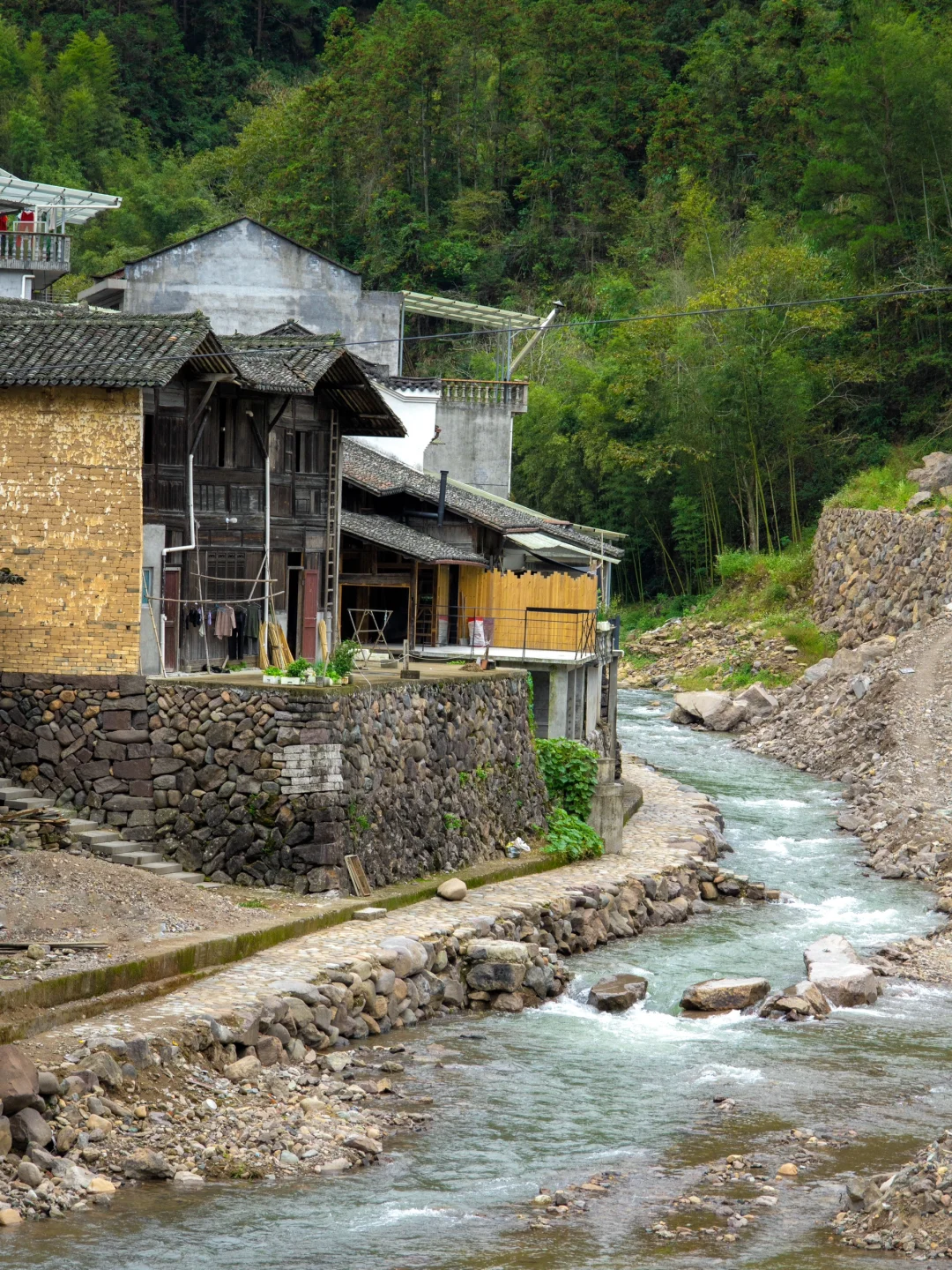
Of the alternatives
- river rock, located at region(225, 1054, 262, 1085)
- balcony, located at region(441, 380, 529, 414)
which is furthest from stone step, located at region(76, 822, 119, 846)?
balcony, located at region(441, 380, 529, 414)

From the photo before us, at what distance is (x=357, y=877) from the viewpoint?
22938 mm

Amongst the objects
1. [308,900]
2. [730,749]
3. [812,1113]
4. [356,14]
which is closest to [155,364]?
[308,900]

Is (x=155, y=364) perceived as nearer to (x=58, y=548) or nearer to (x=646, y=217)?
(x=58, y=548)

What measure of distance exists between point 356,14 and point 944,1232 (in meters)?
97.7

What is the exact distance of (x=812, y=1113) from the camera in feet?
56.2

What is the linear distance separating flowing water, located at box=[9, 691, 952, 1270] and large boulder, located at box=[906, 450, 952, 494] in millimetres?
31040

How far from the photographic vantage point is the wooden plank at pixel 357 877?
22.9m

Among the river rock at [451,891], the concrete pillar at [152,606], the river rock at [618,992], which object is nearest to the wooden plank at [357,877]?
the river rock at [451,891]

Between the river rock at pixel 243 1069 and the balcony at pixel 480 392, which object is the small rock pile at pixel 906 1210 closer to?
the river rock at pixel 243 1069

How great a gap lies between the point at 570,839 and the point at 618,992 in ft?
26.2

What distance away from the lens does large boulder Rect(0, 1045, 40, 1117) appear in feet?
46.7

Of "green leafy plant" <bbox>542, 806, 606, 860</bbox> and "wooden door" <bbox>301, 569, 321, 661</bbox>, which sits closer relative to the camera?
"wooden door" <bbox>301, 569, 321, 661</bbox>

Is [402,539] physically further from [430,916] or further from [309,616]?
[430,916]

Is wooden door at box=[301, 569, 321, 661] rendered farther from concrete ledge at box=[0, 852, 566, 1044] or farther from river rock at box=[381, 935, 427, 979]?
river rock at box=[381, 935, 427, 979]
